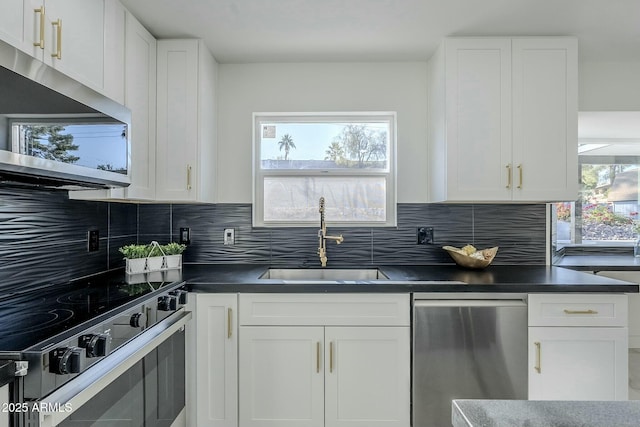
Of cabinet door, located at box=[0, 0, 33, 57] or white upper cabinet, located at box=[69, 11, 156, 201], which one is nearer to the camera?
cabinet door, located at box=[0, 0, 33, 57]

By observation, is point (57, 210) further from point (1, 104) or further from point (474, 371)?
point (474, 371)

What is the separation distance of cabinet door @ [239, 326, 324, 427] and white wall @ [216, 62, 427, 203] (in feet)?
3.97

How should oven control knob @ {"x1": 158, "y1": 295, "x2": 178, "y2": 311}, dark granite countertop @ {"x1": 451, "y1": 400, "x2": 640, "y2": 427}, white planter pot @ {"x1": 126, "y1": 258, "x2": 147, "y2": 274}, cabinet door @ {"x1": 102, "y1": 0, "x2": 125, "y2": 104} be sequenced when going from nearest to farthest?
1. dark granite countertop @ {"x1": 451, "y1": 400, "x2": 640, "y2": 427}
2. oven control knob @ {"x1": 158, "y1": 295, "x2": 178, "y2": 311}
3. cabinet door @ {"x1": 102, "y1": 0, "x2": 125, "y2": 104}
4. white planter pot @ {"x1": 126, "y1": 258, "x2": 147, "y2": 274}

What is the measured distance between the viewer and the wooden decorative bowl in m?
2.40

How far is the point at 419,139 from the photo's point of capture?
105 inches

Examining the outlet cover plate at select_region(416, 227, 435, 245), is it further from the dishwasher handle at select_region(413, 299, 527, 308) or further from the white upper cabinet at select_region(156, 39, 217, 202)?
the white upper cabinet at select_region(156, 39, 217, 202)

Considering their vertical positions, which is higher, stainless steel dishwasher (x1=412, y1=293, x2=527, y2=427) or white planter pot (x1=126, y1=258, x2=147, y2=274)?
white planter pot (x1=126, y1=258, x2=147, y2=274)

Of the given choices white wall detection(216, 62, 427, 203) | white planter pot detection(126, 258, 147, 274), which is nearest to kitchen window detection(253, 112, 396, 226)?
white wall detection(216, 62, 427, 203)

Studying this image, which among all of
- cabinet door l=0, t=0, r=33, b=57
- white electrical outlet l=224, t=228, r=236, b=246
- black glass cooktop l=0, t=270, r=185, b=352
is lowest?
black glass cooktop l=0, t=270, r=185, b=352

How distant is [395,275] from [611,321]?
3.57 ft

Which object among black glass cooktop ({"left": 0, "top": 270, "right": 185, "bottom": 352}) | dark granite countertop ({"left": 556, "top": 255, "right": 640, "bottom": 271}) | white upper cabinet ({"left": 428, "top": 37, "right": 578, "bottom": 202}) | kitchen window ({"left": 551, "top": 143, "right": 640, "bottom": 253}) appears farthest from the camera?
kitchen window ({"left": 551, "top": 143, "right": 640, "bottom": 253})

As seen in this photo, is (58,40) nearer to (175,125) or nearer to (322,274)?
(175,125)

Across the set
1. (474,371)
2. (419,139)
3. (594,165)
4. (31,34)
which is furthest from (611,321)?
(31,34)

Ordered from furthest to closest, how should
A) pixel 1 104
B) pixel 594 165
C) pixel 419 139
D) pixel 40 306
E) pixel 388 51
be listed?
pixel 594 165
pixel 419 139
pixel 388 51
pixel 40 306
pixel 1 104
